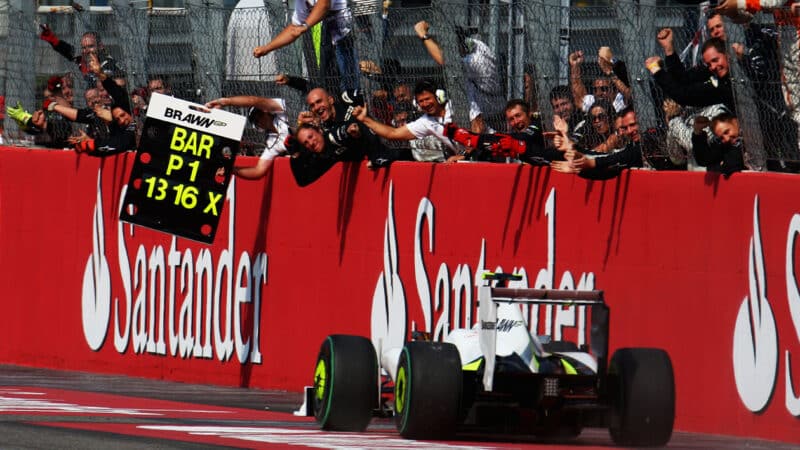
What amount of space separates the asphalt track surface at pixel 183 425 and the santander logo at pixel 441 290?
108 cm

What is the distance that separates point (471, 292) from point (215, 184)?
3.13 m

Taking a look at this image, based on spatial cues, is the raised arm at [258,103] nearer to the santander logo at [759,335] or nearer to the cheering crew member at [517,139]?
the cheering crew member at [517,139]

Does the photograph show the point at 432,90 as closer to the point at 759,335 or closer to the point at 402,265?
the point at 402,265

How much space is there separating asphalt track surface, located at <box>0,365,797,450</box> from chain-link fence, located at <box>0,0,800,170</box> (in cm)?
238

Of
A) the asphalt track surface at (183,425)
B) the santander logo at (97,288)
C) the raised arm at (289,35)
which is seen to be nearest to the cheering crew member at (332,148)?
the raised arm at (289,35)

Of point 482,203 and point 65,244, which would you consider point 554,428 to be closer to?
point 482,203

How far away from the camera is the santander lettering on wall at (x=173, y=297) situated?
Answer: 17.8 m

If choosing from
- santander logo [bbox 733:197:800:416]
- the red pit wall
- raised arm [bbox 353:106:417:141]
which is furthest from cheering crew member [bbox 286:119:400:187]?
santander logo [bbox 733:197:800:416]

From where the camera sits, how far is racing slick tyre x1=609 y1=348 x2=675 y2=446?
1118 centimetres

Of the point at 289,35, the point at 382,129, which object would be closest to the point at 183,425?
the point at 382,129

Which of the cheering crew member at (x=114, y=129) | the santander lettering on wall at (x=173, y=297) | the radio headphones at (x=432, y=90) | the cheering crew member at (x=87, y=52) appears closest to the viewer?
the radio headphones at (x=432, y=90)

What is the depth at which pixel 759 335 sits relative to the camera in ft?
42.0

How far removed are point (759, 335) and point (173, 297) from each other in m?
7.39

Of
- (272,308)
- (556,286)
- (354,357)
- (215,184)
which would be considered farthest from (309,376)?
(354,357)
